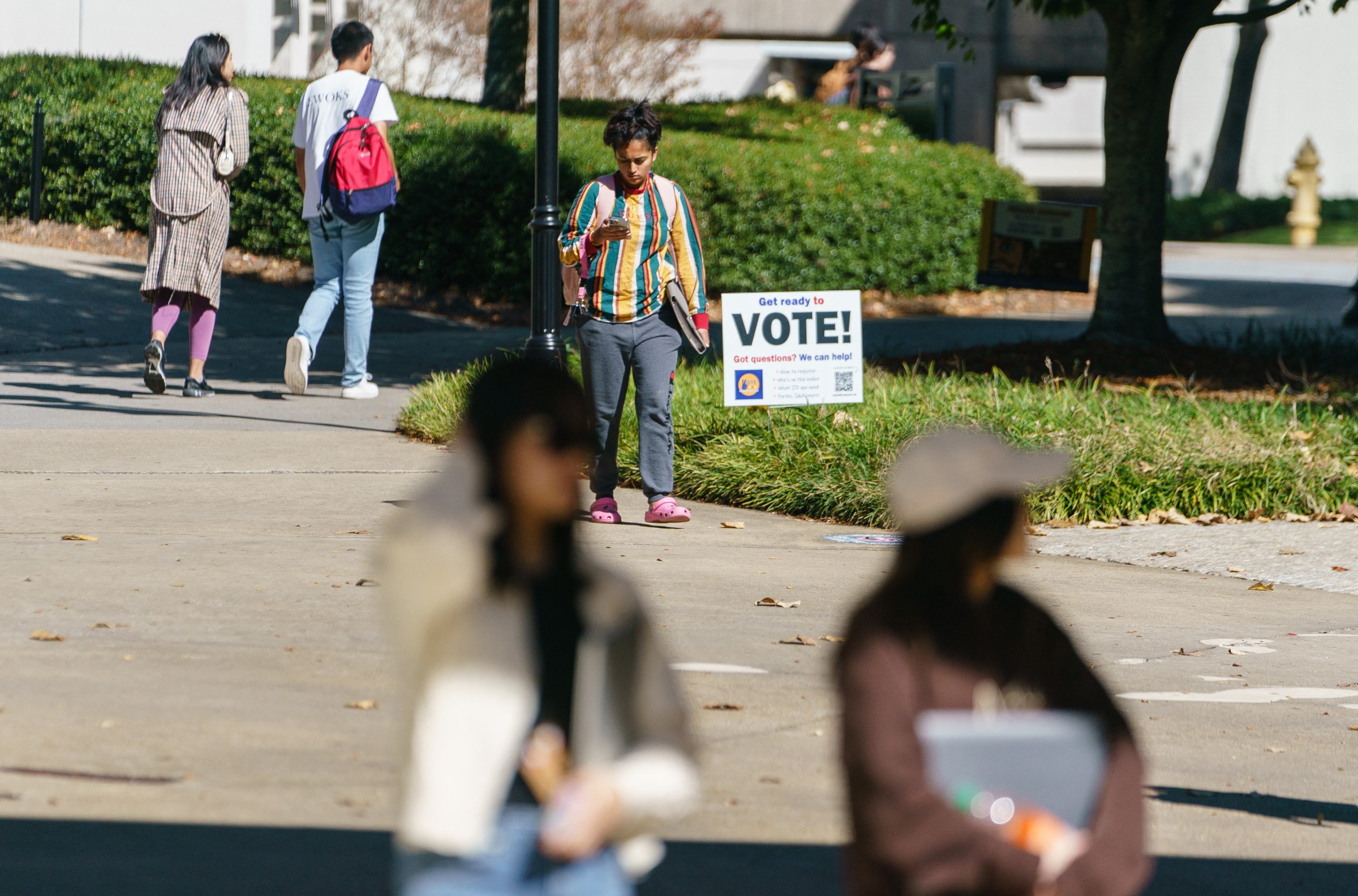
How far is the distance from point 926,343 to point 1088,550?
7250 millimetres

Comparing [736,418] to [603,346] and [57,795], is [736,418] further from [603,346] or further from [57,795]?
[57,795]

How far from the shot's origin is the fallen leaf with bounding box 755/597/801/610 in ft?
22.5

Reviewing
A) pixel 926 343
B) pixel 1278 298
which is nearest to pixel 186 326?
pixel 926 343

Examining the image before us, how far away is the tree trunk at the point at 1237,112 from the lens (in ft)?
119

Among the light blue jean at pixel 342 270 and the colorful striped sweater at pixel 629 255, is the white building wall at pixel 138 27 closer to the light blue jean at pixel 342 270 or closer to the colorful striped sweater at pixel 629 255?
the light blue jean at pixel 342 270

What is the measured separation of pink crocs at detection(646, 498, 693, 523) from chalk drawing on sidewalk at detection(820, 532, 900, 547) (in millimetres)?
685

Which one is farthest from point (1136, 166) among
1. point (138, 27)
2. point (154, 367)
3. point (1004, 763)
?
point (138, 27)

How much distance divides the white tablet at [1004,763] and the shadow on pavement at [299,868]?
1.72 m

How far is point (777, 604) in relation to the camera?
271 inches

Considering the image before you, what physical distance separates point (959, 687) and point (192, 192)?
31.7ft

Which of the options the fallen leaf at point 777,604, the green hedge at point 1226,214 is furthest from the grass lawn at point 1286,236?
the fallen leaf at point 777,604

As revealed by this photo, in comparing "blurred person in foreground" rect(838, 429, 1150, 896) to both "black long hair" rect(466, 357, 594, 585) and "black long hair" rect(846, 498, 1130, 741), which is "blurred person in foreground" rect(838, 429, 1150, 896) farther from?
"black long hair" rect(466, 357, 594, 585)

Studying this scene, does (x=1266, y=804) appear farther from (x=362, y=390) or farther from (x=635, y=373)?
(x=362, y=390)

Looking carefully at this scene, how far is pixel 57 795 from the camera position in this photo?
14.1ft
